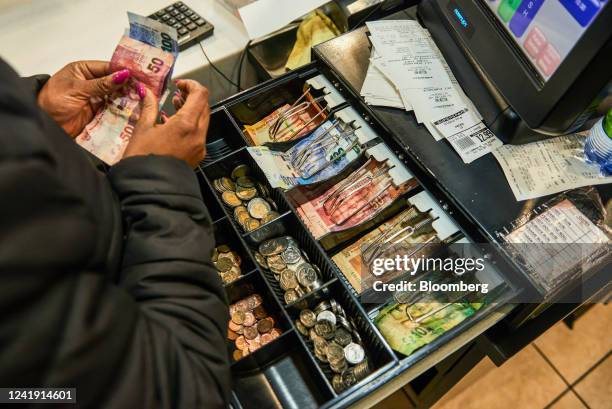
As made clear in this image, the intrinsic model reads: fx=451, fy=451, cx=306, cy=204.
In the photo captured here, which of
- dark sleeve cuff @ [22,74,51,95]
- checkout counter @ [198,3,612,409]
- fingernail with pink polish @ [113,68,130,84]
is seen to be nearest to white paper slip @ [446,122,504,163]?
checkout counter @ [198,3,612,409]

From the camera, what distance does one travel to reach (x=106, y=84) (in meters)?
0.97

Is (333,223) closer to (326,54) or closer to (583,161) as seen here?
(326,54)

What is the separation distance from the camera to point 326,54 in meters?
1.18

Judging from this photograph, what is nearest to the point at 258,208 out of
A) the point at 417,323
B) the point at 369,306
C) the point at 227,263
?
the point at 227,263

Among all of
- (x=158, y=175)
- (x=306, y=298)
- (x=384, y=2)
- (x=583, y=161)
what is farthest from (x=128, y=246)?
(x=384, y=2)

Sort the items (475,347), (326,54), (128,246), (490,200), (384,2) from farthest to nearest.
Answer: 1. (384,2)
2. (326,54)
3. (475,347)
4. (490,200)
5. (128,246)

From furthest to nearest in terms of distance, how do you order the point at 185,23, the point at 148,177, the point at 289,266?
the point at 185,23, the point at 289,266, the point at 148,177

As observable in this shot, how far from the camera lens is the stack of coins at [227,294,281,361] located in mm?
1015

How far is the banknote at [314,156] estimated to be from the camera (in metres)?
1.11

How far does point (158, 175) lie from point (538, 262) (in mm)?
718

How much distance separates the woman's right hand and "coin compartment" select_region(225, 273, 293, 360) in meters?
0.29

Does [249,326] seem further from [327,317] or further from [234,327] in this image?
[327,317]

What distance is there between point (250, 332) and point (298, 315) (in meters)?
0.12

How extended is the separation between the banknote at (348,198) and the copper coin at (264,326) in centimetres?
23
